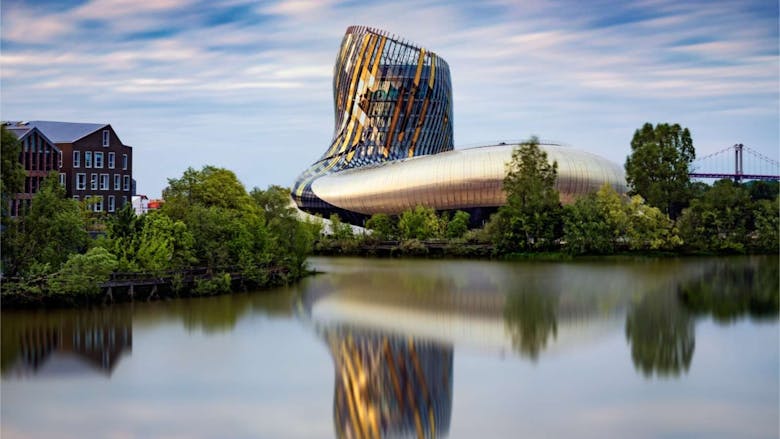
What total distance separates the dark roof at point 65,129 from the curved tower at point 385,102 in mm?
21424

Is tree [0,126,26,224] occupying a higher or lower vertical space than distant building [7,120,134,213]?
lower

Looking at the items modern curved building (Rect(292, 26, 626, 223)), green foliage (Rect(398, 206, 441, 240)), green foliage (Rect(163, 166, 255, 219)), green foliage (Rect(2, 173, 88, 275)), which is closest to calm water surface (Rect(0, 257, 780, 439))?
green foliage (Rect(2, 173, 88, 275))

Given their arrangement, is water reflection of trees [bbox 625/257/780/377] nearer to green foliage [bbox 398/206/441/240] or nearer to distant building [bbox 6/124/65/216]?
green foliage [bbox 398/206/441/240]

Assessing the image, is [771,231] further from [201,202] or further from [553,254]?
[201,202]

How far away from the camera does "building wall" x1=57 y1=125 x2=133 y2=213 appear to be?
56031mm

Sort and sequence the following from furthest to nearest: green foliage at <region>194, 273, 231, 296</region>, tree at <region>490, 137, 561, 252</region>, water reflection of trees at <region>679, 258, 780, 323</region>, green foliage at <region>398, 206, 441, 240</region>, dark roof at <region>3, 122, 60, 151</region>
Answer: green foliage at <region>398, 206, 441, 240</region> → tree at <region>490, 137, 561, 252</region> → dark roof at <region>3, 122, 60, 151</region> → green foliage at <region>194, 273, 231, 296</region> → water reflection of trees at <region>679, 258, 780, 323</region>

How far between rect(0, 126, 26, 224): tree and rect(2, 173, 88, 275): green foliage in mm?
685

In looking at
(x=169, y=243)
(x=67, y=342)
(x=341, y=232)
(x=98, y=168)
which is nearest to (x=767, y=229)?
(x=341, y=232)

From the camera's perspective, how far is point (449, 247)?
54281mm

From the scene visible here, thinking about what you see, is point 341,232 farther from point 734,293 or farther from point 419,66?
point 734,293

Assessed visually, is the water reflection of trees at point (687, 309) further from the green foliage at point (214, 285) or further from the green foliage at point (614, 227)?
the green foliage at point (214, 285)

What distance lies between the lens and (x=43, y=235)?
2870 centimetres

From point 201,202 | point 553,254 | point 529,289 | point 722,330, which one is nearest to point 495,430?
point 722,330

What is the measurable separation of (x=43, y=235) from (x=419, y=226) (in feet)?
106
